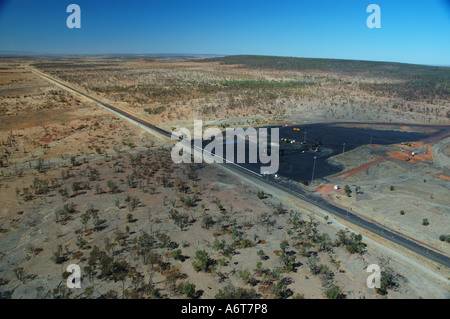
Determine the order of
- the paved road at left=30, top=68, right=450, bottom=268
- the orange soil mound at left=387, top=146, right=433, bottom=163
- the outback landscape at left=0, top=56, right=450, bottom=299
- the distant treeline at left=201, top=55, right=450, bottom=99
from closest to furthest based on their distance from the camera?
the outback landscape at left=0, top=56, right=450, bottom=299
the paved road at left=30, top=68, right=450, bottom=268
the orange soil mound at left=387, top=146, right=433, bottom=163
the distant treeline at left=201, top=55, right=450, bottom=99

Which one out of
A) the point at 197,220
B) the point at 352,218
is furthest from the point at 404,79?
the point at 197,220

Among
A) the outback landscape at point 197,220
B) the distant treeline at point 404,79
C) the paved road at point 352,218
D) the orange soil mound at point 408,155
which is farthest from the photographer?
the distant treeline at point 404,79

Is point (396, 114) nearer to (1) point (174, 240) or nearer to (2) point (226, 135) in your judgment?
(2) point (226, 135)

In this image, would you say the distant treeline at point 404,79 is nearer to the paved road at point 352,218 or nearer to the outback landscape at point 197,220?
the outback landscape at point 197,220

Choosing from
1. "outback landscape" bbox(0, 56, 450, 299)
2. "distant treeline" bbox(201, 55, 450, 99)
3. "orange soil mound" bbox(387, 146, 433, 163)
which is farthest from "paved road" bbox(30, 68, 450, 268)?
"distant treeline" bbox(201, 55, 450, 99)

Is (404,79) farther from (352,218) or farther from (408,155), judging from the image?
(352,218)

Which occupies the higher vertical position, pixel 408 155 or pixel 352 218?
pixel 408 155

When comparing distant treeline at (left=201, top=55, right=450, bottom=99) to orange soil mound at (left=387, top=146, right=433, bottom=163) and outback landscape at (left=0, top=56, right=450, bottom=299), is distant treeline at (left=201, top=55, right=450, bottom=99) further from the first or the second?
orange soil mound at (left=387, top=146, right=433, bottom=163)

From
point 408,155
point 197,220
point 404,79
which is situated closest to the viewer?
point 197,220

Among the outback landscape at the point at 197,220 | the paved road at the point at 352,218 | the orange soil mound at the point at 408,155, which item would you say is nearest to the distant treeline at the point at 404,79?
the outback landscape at the point at 197,220
